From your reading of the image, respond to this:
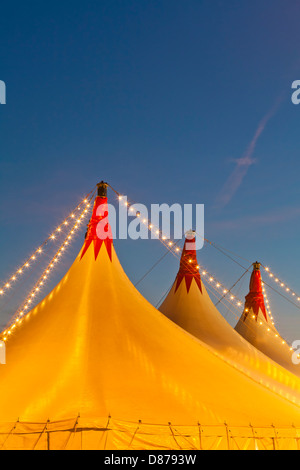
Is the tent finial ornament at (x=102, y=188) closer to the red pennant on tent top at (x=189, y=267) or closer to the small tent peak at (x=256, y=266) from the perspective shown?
the red pennant on tent top at (x=189, y=267)

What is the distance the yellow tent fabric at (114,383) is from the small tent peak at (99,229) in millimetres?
415

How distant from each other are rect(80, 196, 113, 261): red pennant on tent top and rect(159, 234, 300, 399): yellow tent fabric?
3.52 m

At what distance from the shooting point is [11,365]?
5.81m

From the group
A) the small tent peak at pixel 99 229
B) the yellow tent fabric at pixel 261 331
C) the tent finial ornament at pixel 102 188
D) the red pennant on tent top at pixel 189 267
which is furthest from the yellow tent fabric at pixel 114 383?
the yellow tent fabric at pixel 261 331

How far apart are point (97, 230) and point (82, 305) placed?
63.2 inches

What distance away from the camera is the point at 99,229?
25.1 ft

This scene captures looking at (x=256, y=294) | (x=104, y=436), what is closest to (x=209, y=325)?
(x=256, y=294)

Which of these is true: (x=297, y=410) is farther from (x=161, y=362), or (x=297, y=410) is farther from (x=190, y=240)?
(x=190, y=240)

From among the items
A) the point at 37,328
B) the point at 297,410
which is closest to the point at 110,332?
the point at 37,328

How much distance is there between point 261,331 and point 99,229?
8.09 meters

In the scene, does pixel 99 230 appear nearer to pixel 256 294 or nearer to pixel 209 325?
pixel 209 325

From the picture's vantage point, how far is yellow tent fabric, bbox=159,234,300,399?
9242 millimetres

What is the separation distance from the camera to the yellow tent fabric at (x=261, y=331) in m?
12.6
